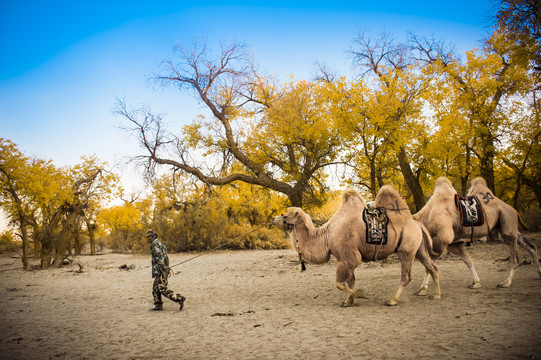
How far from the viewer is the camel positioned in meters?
8.05

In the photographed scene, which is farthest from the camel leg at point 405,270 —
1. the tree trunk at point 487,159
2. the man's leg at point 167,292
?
the tree trunk at point 487,159

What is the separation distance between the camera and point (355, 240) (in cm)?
734

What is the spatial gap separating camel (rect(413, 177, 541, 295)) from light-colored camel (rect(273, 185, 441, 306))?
548 millimetres

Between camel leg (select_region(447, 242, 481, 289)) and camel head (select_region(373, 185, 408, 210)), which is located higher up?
camel head (select_region(373, 185, 408, 210))

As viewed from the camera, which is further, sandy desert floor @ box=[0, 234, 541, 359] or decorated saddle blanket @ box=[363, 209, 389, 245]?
decorated saddle blanket @ box=[363, 209, 389, 245]

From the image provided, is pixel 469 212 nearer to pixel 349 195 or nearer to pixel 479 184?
pixel 479 184

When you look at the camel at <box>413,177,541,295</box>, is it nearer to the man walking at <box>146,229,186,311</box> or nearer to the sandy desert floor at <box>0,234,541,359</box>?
the sandy desert floor at <box>0,234,541,359</box>

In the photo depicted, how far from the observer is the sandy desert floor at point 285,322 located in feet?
15.9

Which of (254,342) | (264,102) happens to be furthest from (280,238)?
(254,342)

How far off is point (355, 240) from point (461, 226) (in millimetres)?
2859

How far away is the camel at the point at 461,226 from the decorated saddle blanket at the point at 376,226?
1.55 metres

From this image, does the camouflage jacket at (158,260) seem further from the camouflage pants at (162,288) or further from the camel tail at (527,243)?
the camel tail at (527,243)

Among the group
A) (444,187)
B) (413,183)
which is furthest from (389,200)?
(413,183)

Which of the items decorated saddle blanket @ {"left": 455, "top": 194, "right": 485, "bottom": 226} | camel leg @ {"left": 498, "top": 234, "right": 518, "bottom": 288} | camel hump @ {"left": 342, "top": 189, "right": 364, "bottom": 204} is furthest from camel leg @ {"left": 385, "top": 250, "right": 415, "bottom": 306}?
camel leg @ {"left": 498, "top": 234, "right": 518, "bottom": 288}
